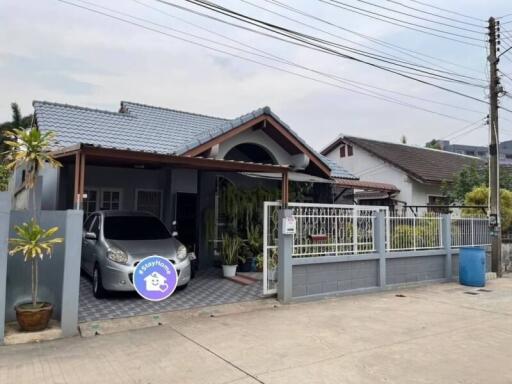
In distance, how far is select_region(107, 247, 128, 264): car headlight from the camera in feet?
23.8

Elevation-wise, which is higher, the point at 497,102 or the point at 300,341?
the point at 497,102

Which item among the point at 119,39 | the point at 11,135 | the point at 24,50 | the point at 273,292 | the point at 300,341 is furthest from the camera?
the point at 24,50

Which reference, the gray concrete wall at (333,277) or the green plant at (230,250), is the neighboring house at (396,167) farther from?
the green plant at (230,250)

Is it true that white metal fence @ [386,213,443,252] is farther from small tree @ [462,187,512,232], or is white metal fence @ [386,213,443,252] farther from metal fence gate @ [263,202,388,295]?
small tree @ [462,187,512,232]

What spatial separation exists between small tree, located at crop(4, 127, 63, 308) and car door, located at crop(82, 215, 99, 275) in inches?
68.1

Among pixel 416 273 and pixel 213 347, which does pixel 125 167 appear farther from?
pixel 416 273

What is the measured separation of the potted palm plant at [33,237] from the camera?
18.0 feet

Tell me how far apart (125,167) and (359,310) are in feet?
22.6

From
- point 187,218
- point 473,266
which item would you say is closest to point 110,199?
point 187,218

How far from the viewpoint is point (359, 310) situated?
7.35m

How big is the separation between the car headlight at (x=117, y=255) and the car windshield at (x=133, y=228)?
0.56 meters

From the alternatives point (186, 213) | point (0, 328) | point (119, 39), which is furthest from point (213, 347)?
point (119, 39)

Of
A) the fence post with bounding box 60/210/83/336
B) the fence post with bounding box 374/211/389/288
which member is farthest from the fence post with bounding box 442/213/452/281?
the fence post with bounding box 60/210/83/336

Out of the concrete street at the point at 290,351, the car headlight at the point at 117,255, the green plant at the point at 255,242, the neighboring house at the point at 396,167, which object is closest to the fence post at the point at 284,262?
the concrete street at the point at 290,351
